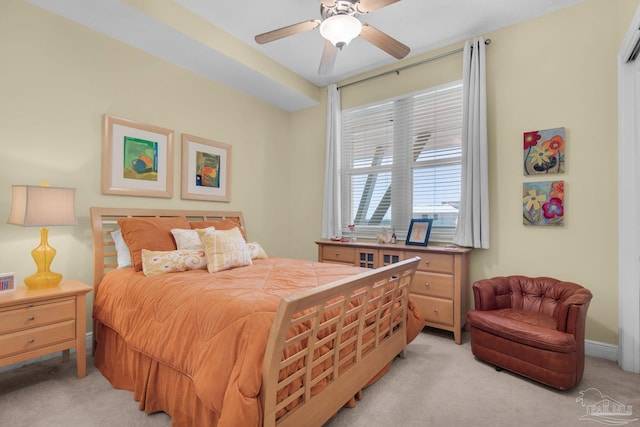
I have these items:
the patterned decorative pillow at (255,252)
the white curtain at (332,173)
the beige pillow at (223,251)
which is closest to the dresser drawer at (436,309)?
the white curtain at (332,173)

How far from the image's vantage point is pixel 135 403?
1.96 metres

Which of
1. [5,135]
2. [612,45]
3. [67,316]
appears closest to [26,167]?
[5,135]

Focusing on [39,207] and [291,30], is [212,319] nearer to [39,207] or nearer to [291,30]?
[39,207]

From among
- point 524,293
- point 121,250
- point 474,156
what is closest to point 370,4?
point 474,156

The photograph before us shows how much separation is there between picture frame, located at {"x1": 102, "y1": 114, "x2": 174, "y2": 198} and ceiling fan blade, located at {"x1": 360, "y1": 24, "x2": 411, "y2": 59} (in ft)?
7.31

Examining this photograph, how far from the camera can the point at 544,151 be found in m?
2.89

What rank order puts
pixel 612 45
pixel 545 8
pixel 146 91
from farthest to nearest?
1. pixel 146 91
2. pixel 545 8
3. pixel 612 45

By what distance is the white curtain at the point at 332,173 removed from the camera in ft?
13.9

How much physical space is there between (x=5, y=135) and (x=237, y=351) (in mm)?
2496

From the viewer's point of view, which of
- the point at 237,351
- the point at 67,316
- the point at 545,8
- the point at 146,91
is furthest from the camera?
the point at 146,91

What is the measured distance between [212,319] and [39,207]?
1.59m

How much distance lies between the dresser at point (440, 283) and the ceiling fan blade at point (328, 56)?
6.09ft

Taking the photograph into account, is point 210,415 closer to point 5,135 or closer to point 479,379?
point 479,379

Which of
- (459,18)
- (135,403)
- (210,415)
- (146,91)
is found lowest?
(135,403)
